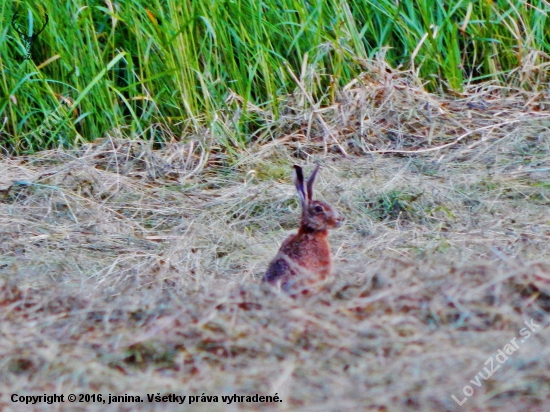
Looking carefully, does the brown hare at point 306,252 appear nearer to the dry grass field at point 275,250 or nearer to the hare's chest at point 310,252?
the hare's chest at point 310,252

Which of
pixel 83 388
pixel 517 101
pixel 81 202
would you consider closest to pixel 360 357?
pixel 83 388

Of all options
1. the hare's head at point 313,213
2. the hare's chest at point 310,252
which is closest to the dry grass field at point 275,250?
the hare's chest at point 310,252

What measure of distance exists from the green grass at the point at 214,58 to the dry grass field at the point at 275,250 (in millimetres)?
181

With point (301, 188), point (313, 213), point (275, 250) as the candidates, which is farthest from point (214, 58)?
point (313, 213)

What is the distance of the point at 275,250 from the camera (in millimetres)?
4723

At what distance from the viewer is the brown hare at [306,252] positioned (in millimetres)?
3518

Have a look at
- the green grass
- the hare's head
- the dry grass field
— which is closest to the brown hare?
the hare's head

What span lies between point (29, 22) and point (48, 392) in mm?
4025

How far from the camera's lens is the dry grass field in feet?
8.63

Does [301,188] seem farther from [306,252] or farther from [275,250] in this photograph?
[275,250]

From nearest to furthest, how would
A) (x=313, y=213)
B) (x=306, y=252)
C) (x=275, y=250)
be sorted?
(x=306, y=252)
(x=313, y=213)
(x=275, y=250)

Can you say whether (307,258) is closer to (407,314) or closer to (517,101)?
(407,314)

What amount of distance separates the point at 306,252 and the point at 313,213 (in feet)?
0.78

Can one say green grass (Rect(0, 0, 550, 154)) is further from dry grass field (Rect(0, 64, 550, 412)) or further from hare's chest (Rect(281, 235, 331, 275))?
hare's chest (Rect(281, 235, 331, 275))
